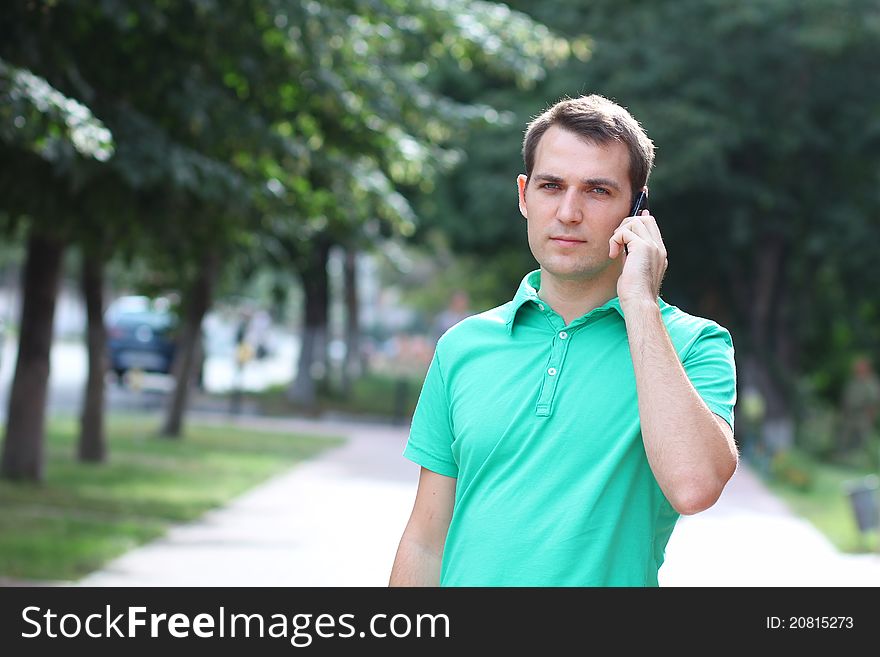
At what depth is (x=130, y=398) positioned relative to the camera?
29.2 m

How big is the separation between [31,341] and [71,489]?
1407 mm

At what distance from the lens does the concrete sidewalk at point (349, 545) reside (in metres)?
10.5

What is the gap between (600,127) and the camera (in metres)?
3.12

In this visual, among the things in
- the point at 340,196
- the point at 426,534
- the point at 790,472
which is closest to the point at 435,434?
the point at 426,534

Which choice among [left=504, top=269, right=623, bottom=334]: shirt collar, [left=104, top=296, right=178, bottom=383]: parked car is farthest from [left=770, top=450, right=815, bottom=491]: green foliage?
[left=504, top=269, right=623, bottom=334]: shirt collar

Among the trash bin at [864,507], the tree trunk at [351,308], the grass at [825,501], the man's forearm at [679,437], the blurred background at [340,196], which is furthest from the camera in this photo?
the tree trunk at [351,308]

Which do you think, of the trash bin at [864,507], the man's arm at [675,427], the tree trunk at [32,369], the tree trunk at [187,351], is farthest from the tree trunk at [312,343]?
the man's arm at [675,427]

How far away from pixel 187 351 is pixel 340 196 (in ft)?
29.8

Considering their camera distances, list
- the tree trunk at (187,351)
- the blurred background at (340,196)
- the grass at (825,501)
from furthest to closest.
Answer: the tree trunk at (187,351)
the grass at (825,501)
the blurred background at (340,196)

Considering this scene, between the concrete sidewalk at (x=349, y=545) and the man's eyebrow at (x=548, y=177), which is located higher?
the man's eyebrow at (x=548, y=177)

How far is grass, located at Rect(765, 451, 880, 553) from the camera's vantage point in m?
13.8

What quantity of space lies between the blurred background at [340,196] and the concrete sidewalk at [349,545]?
411 millimetres

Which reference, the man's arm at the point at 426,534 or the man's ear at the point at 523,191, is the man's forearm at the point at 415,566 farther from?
the man's ear at the point at 523,191

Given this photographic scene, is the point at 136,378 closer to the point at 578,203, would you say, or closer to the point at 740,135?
the point at 740,135
